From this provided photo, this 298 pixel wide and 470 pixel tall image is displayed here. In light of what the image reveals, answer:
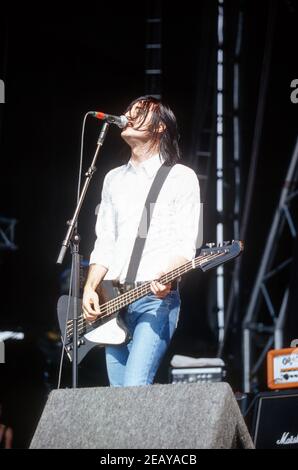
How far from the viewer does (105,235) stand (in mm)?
3430

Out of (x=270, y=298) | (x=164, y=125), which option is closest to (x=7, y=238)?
(x=270, y=298)

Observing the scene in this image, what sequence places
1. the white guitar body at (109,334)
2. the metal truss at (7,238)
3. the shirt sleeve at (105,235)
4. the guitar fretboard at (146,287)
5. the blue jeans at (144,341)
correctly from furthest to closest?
the metal truss at (7,238) < the shirt sleeve at (105,235) < the white guitar body at (109,334) < the guitar fretboard at (146,287) < the blue jeans at (144,341)

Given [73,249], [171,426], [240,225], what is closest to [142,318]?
[73,249]

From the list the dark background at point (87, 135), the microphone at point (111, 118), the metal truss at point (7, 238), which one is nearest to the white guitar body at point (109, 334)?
the microphone at point (111, 118)

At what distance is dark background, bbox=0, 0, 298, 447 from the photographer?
6113 mm

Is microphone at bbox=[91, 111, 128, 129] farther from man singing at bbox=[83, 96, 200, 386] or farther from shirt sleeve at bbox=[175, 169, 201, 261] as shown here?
shirt sleeve at bbox=[175, 169, 201, 261]

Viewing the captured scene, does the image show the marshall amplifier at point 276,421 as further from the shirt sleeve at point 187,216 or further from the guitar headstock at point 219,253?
the shirt sleeve at point 187,216

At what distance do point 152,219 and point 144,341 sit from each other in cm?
60

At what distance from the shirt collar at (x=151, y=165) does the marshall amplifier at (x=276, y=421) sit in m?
1.25

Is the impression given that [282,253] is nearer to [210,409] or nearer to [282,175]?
[282,175]

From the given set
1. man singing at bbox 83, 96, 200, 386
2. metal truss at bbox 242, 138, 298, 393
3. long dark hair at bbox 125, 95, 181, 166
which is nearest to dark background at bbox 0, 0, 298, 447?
metal truss at bbox 242, 138, 298, 393

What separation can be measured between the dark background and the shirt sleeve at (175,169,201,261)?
2593 mm

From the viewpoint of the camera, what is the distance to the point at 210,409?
224 centimetres

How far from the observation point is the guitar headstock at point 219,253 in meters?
3.16
